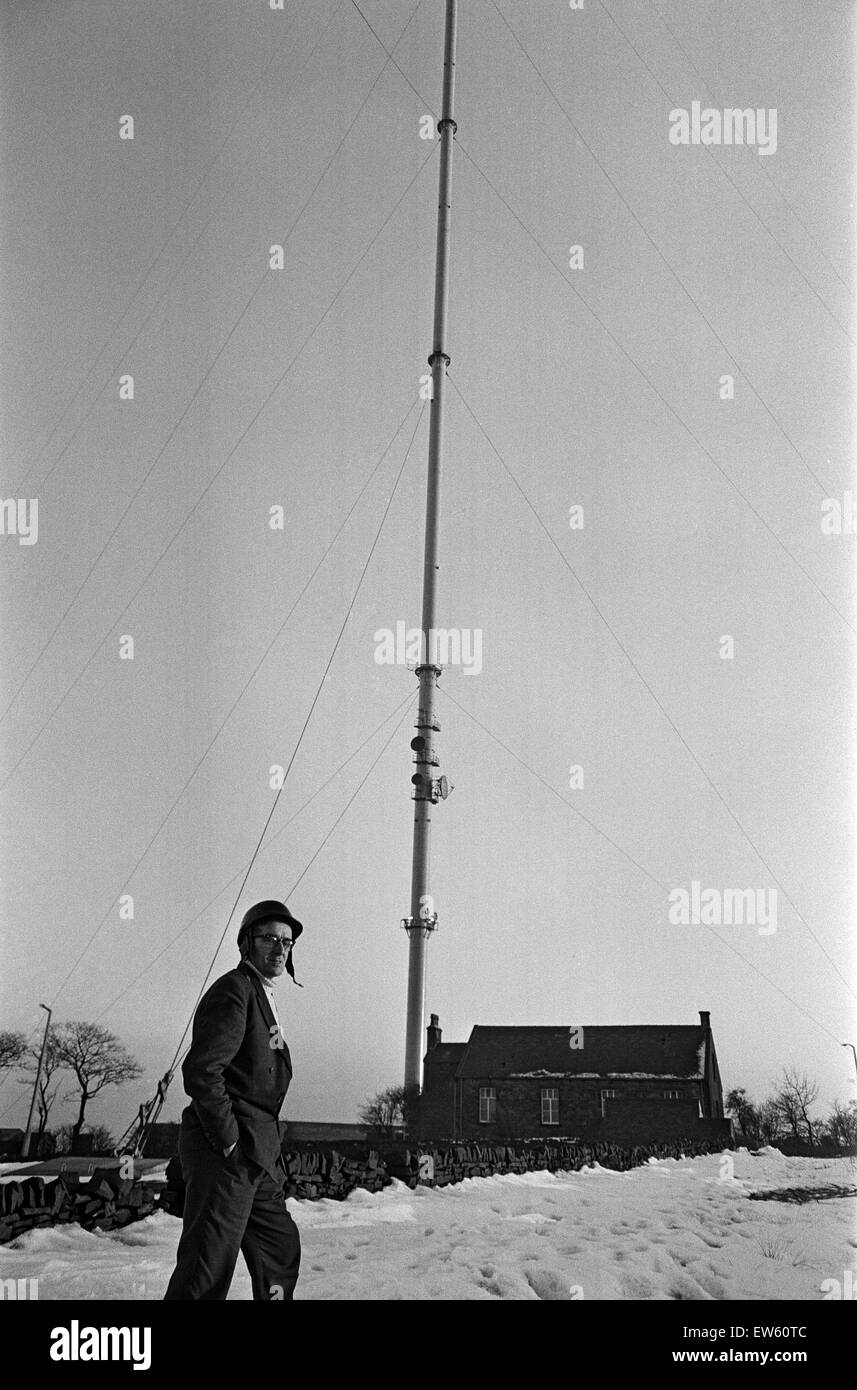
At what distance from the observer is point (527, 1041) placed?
1376 centimetres

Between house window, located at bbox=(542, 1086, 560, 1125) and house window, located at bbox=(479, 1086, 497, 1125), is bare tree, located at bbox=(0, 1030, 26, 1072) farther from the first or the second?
house window, located at bbox=(542, 1086, 560, 1125)

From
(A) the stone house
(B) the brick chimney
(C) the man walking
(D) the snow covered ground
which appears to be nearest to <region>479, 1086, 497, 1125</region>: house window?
(A) the stone house

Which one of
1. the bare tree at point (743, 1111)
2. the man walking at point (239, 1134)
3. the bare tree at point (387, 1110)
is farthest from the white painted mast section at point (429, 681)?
the man walking at point (239, 1134)

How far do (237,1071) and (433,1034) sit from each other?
901cm

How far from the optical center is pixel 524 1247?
6.57 m

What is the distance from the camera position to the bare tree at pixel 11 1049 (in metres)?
12.3

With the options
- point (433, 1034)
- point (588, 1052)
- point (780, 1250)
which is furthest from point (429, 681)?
point (780, 1250)

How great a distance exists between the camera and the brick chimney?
13.0 m

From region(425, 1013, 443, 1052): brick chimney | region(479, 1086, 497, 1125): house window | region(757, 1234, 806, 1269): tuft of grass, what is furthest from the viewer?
region(425, 1013, 443, 1052): brick chimney

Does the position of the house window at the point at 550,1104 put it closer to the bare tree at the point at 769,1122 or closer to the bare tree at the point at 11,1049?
the bare tree at the point at 769,1122

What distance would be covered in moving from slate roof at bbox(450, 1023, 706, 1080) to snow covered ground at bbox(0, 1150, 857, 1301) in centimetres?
412

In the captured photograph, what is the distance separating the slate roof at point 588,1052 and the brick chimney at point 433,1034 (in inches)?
8.7

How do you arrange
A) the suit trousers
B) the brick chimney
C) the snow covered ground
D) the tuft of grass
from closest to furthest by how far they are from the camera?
the suit trousers → the snow covered ground → the tuft of grass → the brick chimney
